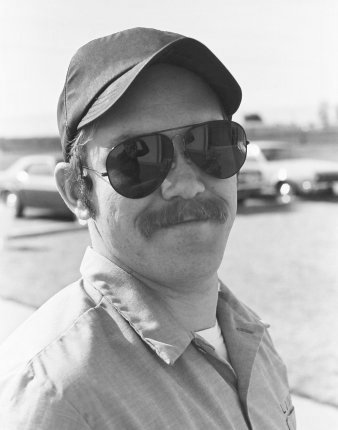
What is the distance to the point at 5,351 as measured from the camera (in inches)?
52.2

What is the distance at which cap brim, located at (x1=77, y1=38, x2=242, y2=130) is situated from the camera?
1.34 metres

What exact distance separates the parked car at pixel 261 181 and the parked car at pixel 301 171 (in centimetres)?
7

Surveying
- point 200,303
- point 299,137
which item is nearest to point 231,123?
point 200,303

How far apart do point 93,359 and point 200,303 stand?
0.38 m

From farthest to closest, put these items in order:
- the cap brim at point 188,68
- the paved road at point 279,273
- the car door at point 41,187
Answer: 1. the car door at point 41,187
2. the paved road at point 279,273
3. the cap brim at point 188,68

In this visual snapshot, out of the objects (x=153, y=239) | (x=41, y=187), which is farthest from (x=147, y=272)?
(x=41, y=187)

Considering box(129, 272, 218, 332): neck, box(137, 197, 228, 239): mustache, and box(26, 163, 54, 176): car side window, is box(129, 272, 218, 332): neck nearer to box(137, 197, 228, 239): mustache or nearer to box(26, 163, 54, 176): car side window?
box(137, 197, 228, 239): mustache

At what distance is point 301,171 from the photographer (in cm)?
1439

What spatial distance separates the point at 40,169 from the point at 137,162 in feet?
40.4

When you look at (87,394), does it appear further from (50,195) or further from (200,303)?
(50,195)

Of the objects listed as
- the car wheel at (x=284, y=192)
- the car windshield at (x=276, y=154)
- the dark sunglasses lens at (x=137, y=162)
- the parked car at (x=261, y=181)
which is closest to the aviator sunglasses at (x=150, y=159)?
the dark sunglasses lens at (x=137, y=162)

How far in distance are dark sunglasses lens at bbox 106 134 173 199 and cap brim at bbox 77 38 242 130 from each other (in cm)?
11

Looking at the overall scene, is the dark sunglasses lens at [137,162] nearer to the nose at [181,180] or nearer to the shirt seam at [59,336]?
the nose at [181,180]

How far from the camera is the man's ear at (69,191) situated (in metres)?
1.50
